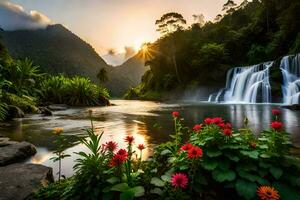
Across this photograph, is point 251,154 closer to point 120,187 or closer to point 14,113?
point 120,187

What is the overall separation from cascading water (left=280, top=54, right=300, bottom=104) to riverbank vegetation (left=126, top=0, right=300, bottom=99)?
7.11 metres

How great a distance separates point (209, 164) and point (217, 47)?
5196cm

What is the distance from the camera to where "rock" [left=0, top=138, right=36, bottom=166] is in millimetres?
5613

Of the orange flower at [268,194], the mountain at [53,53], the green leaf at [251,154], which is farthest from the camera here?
the mountain at [53,53]

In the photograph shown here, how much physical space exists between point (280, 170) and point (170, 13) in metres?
63.2

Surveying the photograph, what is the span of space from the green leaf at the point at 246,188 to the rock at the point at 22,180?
2443 millimetres

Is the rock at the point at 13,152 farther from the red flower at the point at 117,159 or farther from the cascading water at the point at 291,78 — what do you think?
the cascading water at the point at 291,78

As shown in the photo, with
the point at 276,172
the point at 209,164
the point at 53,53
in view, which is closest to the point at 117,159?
the point at 209,164

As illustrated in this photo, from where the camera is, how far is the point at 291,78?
102 ft

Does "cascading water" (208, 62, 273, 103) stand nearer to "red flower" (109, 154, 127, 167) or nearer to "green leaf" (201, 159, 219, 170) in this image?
"green leaf" (201, 159, 219, 170)

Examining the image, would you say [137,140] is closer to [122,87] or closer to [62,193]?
[62,193]

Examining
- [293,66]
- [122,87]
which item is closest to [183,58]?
[293,66]

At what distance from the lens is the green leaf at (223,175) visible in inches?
112

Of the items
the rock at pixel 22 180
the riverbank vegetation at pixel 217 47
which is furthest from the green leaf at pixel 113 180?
the riverbank vegetation at pixel 217 47
